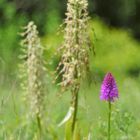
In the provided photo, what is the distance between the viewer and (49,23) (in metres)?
16.0

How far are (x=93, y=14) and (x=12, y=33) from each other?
8.72 ft

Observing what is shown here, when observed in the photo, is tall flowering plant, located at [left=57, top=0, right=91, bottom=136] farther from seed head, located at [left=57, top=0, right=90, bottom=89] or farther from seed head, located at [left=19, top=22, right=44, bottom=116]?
seed head, located at [left=19, top=22, right=44, bottom=116]

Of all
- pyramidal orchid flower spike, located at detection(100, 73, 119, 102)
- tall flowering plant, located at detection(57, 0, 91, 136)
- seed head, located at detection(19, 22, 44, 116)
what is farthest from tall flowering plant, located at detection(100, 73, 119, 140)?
seed head, located at detection(19, 22, 44, 116)

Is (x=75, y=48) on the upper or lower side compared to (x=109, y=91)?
upper

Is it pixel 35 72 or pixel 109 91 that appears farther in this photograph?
pixel 35 72

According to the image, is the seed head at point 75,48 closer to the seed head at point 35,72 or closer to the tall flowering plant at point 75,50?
the tall flowering plant at point 75,50

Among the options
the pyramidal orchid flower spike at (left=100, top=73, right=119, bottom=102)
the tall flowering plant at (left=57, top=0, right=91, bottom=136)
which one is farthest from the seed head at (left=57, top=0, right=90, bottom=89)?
the pyramidal orchid flower spike at (left=100, top=73, right=119, bottom=102)

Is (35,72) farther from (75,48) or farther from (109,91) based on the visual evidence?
(109,91)

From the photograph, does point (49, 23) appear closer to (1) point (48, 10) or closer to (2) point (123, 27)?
(1) point (48, 10)

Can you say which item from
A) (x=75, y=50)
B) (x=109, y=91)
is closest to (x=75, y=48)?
(x=75, y=50)

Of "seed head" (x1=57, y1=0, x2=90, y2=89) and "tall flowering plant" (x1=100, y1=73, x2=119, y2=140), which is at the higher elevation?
"seed head" (x1=57, y1=0, x2=90, y2=89)

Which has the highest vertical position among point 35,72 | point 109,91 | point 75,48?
point 75,48

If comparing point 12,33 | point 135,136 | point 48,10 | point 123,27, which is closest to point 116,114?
point 135,136

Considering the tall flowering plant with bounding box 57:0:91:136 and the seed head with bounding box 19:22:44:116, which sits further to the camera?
the seed head with bounding box 19:22:44:116
